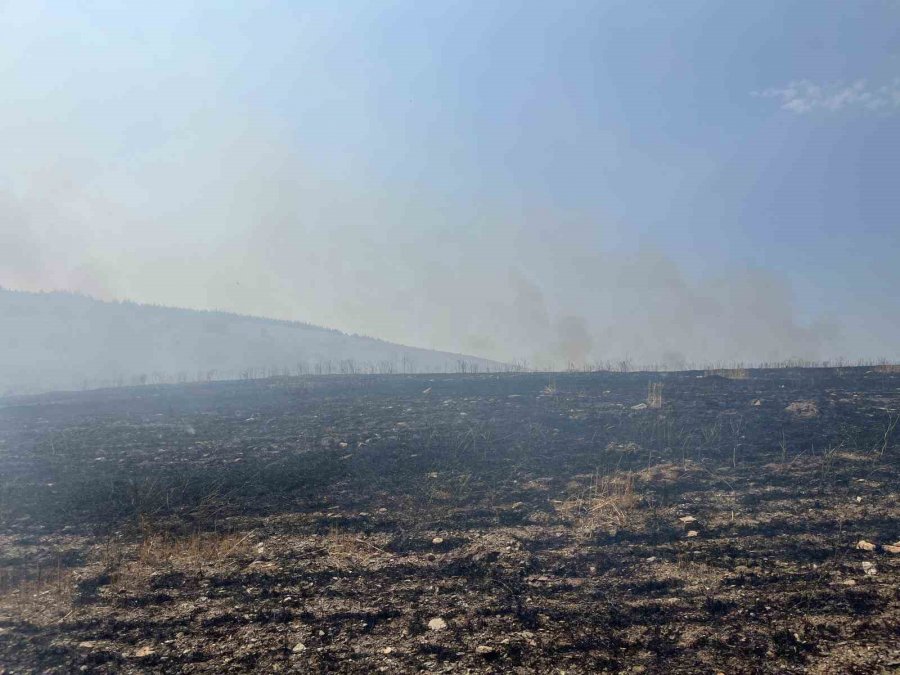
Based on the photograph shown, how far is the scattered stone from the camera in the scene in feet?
15.5

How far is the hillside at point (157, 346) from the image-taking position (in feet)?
142

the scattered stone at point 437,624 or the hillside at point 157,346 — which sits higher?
the hillside at point 157,346

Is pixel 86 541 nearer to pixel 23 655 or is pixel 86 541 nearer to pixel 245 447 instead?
pixel 23 655

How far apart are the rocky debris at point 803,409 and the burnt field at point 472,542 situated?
0.07 metres

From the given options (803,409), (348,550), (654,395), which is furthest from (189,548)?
(803,409)

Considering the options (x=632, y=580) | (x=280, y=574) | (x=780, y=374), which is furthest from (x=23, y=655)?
(x=780, y=374)

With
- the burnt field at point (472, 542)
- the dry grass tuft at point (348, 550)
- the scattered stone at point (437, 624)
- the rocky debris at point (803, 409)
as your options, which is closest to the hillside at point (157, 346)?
the burnt field at point (472, 542)

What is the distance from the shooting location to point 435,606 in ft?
16.7

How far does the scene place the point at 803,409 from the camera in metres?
11.2

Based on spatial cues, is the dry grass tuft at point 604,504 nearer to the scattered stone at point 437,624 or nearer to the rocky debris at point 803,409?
the scattered stone at point 437,624

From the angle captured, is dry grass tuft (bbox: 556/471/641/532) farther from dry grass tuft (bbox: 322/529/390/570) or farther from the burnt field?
dry grass tuft (bbox: 322/529/390/570)

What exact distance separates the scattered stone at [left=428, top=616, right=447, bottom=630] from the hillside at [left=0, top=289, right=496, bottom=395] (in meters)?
36.2

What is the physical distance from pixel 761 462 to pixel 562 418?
4.09m

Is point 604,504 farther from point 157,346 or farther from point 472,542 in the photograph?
point 157,346
